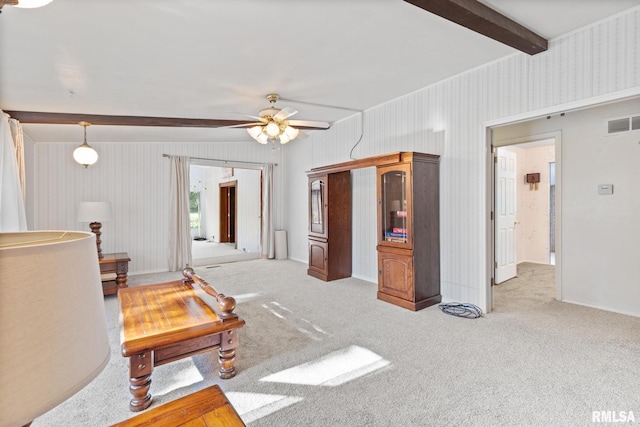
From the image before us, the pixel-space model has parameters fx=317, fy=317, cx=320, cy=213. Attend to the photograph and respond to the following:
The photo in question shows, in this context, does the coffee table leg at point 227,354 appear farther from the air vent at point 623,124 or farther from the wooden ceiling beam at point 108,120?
the air vent at point 623,124

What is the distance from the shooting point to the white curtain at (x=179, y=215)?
5902mm

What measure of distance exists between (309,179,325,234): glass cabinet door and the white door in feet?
8.76

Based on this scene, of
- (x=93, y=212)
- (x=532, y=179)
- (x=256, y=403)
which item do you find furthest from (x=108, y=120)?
(x=532, y=179)

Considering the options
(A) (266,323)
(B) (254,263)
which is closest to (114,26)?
(A) (266,323)

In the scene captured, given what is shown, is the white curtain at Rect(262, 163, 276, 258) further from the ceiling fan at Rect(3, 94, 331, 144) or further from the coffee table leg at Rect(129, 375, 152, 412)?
the coffee table leg at Rect(129, 375, 152, 412)

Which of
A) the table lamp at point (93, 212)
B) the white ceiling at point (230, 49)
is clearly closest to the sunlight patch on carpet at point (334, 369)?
the white ceiling at point (230, 49)

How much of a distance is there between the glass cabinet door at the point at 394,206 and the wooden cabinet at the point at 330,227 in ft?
3.80

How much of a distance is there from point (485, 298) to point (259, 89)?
3491 millimetres

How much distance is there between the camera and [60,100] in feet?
11.3

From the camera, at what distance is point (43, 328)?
0.49 metres

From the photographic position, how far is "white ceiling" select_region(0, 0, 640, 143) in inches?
86.2

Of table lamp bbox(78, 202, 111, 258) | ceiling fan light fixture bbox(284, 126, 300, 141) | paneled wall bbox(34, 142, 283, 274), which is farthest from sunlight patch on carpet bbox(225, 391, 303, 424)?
paneled wall bbox(34, 142, 283, 274)

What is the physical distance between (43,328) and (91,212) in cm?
486

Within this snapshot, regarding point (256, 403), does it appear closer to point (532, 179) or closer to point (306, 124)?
point (306, 124)
